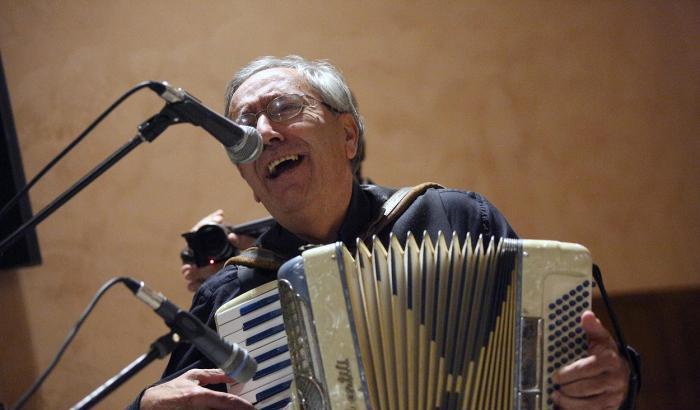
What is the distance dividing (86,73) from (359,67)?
1.00 m

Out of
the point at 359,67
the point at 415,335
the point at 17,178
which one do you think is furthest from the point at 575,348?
the point at 17,178

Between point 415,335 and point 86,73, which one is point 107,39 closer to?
point 86,73

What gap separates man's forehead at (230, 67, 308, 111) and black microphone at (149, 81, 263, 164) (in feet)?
1.87

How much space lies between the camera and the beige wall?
8.88 feet

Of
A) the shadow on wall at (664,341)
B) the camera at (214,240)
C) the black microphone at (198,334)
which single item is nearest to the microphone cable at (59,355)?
the black microphone at (198,334)

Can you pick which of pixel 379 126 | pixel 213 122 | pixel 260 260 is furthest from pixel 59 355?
pixel 379 126

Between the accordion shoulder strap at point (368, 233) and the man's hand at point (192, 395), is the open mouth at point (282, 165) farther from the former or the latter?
the man's hand at point (192, 395)

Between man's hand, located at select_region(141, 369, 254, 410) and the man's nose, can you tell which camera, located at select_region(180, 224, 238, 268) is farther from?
man's hand, located at select_region(141, 369, 254, 410)

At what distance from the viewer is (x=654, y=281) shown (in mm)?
3057

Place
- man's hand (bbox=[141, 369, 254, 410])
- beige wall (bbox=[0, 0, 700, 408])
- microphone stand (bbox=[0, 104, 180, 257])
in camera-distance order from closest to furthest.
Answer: microphone stand (bbox=[0, 104, 180, 257])
man's hand (bbox=[141, 369, 254, 410])
beige wall (bbox=[0, 0, 700, 408])

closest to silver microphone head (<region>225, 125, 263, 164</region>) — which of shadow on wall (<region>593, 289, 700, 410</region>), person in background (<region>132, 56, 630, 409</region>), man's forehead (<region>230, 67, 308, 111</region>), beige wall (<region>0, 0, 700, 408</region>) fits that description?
person in background (<region>132, 56, 630, 409</region>)

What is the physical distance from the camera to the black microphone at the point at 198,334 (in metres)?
1.01

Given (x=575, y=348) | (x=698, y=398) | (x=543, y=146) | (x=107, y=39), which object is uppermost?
(x=107, y=39)

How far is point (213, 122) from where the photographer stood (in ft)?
3.73
